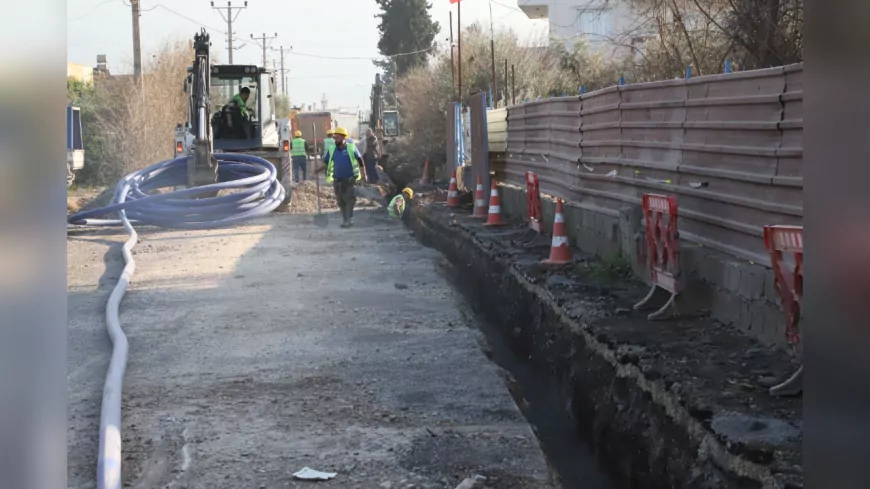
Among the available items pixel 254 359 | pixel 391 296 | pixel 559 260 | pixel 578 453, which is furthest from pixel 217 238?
pixel 578 453

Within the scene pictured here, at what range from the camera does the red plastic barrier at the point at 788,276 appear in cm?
462

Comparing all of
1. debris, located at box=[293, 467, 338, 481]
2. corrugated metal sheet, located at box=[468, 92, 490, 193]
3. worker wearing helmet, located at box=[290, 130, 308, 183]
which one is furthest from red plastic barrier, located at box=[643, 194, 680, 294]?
worker wearing helmet, located at box=[290, 130, 308, 183]

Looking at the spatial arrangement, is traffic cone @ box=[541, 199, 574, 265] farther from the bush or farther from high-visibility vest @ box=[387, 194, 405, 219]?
the bush

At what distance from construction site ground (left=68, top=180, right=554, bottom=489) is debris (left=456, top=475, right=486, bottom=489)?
47 millimetres

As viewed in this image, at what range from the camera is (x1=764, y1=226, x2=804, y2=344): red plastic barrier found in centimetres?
462

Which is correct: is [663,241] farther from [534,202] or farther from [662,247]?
[534,202]

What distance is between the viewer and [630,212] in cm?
817

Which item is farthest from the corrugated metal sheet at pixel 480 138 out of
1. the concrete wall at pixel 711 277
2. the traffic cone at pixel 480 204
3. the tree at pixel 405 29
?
the tree at pixel 405 29

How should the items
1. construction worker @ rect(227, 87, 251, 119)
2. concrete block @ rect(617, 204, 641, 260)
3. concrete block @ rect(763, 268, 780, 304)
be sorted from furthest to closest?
construction worker @ rect(227, 87, 251, 119) → concrete block @ rect(617, 204, 641, 260) → concrete block @ rect(763, 268, 780, 304)

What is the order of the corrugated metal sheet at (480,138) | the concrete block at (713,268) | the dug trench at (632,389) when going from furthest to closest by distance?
the corrugated metal sheet at (480,138)
the concrete block at (713,268)
the dug trench at (632,389)

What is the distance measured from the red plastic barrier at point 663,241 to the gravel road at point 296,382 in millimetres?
1375

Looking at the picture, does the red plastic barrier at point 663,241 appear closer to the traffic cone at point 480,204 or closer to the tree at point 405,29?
the traffic cone at point 480,204

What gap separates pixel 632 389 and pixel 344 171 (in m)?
11.6

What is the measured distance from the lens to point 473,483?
4.56m
